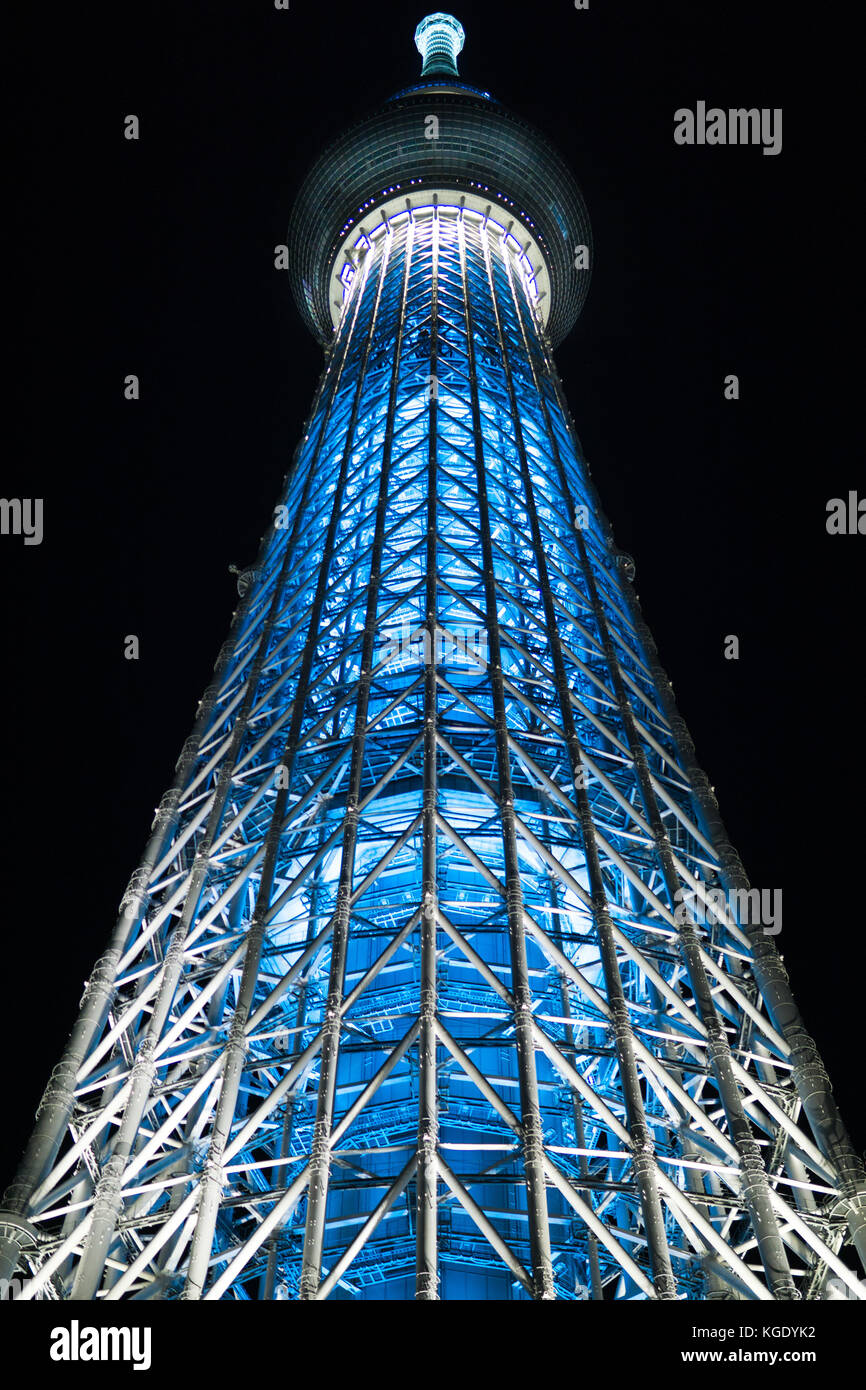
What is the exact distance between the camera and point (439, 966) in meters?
30.7

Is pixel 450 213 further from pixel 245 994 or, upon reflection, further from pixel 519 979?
pixel 519 979

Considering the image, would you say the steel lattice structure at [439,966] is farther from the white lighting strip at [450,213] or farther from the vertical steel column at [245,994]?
the white lighting strip at [450,213]

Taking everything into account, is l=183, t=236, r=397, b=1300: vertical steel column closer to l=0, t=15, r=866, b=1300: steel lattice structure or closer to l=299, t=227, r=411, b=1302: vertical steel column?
l=0, t=15, r=866, b=1300: steel lattice structure

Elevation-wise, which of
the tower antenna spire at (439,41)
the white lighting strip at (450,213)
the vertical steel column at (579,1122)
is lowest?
the vertical steel column at (579,1122)

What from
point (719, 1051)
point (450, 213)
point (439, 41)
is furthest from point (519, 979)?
point (439, 41)

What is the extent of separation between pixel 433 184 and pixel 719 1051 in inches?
1805

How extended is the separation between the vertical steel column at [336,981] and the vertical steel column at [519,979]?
2.82m

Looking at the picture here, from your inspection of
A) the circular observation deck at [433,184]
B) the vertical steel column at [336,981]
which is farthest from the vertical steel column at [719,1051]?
the circular observation deck at [433,184]

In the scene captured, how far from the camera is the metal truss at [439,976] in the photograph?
22469mm

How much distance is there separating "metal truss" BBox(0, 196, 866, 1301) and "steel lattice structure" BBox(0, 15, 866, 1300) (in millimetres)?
109

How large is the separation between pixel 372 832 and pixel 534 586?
489 inches
